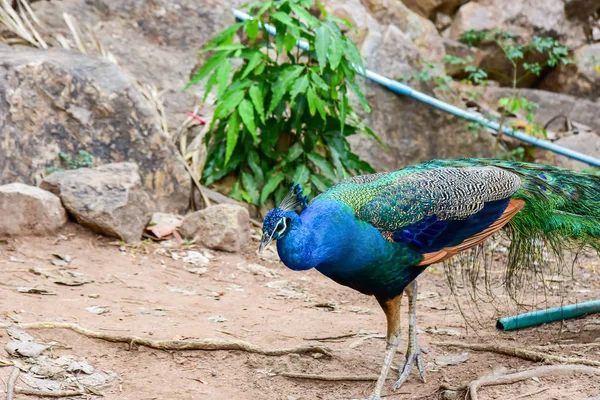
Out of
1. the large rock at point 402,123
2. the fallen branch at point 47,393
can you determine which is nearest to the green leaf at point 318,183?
the large rock at point 402,123

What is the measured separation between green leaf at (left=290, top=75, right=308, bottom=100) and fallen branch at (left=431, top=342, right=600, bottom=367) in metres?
2.68

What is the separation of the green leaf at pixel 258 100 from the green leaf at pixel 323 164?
1.97 feet

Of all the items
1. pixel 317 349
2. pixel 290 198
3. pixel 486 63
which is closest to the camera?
pixel 290 198

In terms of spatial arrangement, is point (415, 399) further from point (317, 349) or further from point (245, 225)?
point (245, 225)

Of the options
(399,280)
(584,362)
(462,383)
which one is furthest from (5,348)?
(584,362)

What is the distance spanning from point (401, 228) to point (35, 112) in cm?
387

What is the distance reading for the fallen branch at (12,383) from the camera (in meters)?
3.23

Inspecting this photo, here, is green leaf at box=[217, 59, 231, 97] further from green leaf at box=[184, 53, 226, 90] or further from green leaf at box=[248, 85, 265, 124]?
green leaf at box=[248, 85, 265, 124]

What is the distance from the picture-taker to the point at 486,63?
10.9 meters

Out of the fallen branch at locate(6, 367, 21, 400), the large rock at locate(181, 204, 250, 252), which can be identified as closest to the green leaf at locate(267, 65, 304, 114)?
the large rock at locate(181, 204, 250, 252)

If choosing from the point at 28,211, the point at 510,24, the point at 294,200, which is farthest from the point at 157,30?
the point at 294,200

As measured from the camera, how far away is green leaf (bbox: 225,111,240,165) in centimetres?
660

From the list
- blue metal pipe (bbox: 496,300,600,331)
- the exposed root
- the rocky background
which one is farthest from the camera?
the rocky background

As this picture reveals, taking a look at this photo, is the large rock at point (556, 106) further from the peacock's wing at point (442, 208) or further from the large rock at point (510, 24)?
the peacock's wing at point (442, 208)
